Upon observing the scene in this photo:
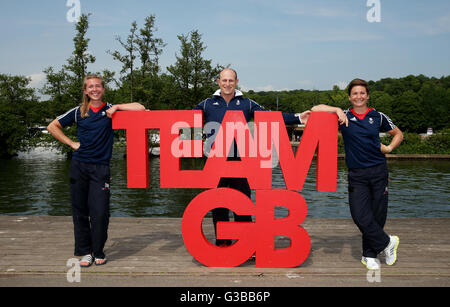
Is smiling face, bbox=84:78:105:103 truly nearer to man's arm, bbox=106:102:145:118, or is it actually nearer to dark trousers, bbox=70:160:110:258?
man's arm, bbox=106:102:145:118

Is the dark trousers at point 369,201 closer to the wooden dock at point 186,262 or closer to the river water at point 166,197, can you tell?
the wooden dock at point 186,262

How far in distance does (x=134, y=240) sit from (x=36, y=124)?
1555 inches

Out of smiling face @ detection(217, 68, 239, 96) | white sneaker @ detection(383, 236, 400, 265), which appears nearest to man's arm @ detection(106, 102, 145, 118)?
smiling face @ detection(217, 68, 239, 96)

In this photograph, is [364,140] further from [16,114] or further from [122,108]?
[16,114]

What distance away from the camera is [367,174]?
14.0 feet

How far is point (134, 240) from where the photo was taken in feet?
17.7

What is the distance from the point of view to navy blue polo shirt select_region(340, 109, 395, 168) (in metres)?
4.25

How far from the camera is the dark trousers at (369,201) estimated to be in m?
4.27

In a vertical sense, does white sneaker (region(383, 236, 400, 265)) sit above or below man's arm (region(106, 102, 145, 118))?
below

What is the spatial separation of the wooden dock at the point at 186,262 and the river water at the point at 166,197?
6102mm

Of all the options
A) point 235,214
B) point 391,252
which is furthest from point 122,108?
point 391,252

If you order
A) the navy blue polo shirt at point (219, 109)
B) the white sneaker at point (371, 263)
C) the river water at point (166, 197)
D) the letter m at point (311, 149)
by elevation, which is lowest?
the river water at point (166, 197)

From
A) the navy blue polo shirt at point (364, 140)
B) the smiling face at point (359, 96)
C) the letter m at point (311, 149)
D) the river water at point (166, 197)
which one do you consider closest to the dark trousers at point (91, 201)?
the letter m at point (311, 149)
